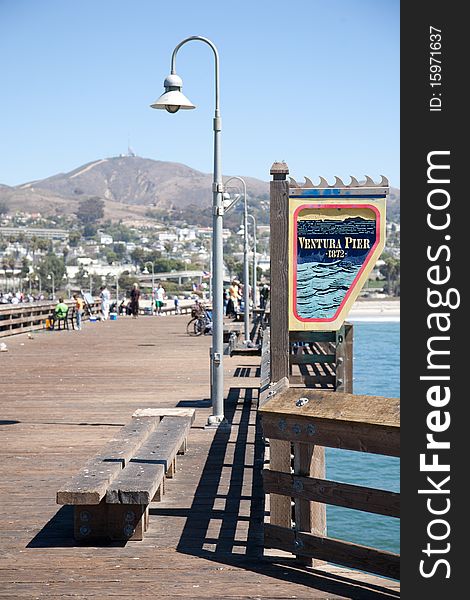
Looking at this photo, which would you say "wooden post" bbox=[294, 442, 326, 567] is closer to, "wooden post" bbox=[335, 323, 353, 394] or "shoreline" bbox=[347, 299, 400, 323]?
"wooden post" bbox=[335, 323, 353, 394]

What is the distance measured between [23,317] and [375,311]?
4752 inches

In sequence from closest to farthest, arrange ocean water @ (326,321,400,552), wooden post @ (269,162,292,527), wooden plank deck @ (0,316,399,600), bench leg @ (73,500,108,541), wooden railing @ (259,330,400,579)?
wooden railing @ (259,330,400,579), wooden plank deck @ (0,316,399,600), bench leg @ (73,500,108,541), wooden post @ (269,162,292,527), ocean water @ (326,321,400,552)

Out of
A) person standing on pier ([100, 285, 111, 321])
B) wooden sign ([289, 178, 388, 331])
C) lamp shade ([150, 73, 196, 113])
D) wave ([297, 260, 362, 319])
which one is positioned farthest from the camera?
person standing on pier ([100, 285, 111, 321])

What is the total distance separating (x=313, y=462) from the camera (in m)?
6.37

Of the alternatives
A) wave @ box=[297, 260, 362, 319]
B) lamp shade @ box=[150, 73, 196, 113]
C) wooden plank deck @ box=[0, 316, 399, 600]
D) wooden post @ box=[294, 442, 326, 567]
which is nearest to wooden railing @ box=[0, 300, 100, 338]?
wooden plank deck @ box=[0, 316, 399, 600]

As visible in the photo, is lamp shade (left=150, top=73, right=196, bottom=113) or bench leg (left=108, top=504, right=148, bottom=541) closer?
bench leg (left=108, top=504, right=148, bottom=541)


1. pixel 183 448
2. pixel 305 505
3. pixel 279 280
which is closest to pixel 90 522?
pixel 305 505

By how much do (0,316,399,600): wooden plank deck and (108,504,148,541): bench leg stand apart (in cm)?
9

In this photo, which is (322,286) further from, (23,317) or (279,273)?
(23,317)

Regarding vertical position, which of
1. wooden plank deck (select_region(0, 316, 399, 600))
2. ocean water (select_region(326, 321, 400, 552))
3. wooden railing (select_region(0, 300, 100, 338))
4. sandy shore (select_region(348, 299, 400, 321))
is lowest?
ocean water (select_region(326, 321, 400, 552))

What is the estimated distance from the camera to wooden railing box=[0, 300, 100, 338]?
107 feet

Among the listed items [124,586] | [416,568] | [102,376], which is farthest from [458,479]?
[102,376]

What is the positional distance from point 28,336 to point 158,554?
1030 inches

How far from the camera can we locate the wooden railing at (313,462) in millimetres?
5633
